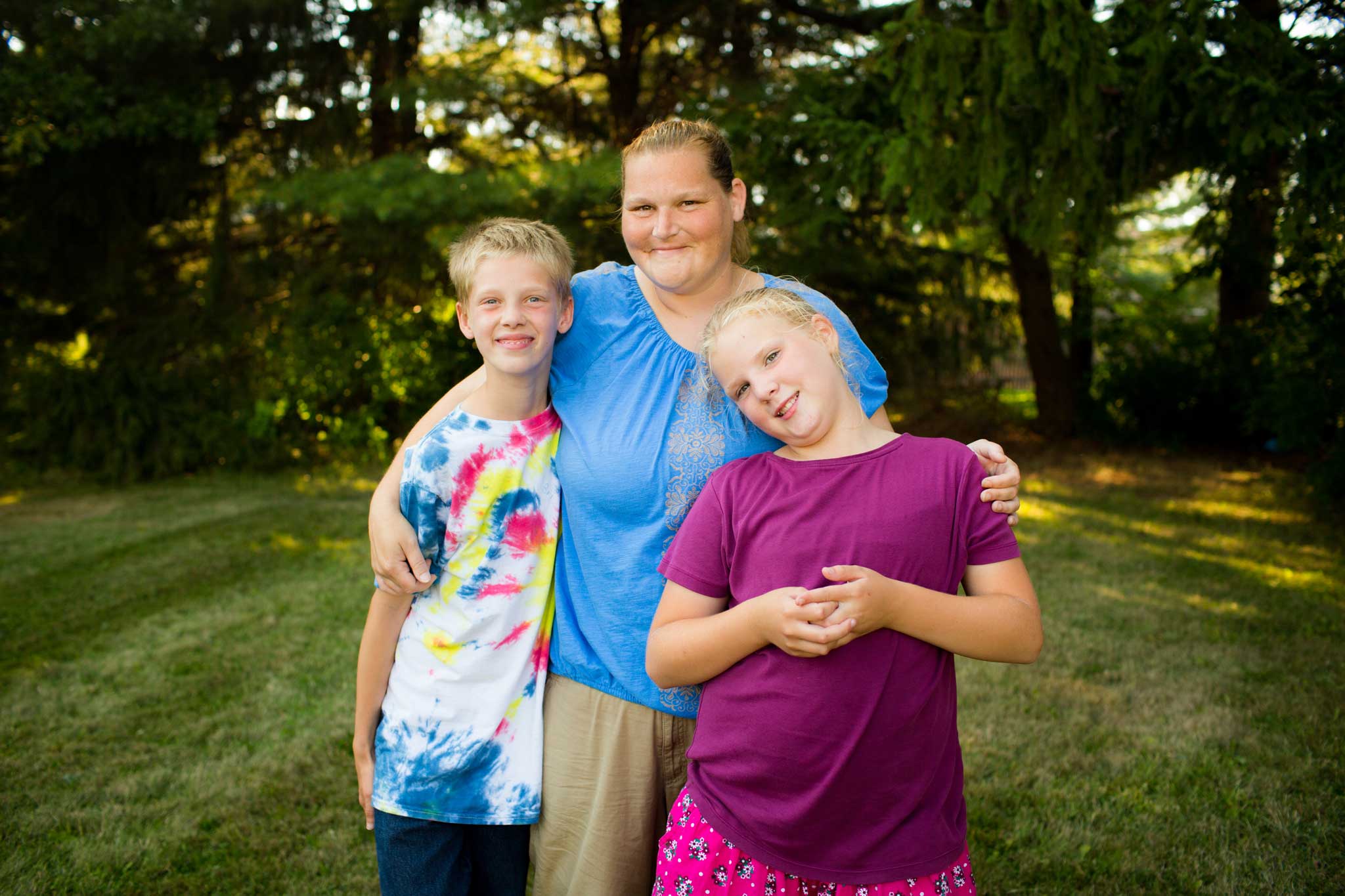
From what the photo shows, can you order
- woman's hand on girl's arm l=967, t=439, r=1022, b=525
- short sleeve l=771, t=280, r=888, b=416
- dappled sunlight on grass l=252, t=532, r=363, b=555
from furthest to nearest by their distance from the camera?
1. dappled sunlight on grass l=252, t=532, r=363, b=555
2. short sleeve l=771, t=280, r=888, b=416
3. woman's hand on girl's arm l=967, t=439, r=1022, b=525

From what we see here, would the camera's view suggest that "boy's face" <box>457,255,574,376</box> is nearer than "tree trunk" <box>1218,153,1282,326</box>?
Yes

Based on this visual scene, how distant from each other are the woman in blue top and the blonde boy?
5cm

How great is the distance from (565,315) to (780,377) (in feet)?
1.68

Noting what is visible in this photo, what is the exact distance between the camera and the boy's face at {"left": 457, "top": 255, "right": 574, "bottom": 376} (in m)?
1.73

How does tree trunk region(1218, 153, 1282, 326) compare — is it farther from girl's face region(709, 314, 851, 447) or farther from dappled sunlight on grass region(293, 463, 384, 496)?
dappled sunlight on grass region(293, 463, 384, 496)

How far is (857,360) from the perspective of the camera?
5.59ft

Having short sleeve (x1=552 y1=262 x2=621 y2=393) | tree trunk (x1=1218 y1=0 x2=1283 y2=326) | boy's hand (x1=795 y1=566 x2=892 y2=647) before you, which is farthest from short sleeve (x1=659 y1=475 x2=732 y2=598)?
tree trunk (x1=1218 y1=0 x2=1283 y2=326)

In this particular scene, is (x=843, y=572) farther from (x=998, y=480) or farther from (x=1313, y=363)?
(x=1313, y=363)

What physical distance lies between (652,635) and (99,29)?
28.9ft

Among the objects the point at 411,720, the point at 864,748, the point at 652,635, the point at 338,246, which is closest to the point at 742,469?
the point at 652,635

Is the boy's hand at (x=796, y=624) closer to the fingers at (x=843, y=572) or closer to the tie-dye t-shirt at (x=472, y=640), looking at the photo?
the fingers at (x=843, y=572)

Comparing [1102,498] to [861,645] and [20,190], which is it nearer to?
[861,645]

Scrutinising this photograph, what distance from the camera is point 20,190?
8.99 meters

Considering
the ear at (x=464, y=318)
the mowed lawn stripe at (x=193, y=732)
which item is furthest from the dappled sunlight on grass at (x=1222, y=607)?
the ear at (x=464, y=318)
